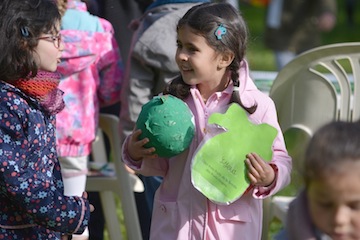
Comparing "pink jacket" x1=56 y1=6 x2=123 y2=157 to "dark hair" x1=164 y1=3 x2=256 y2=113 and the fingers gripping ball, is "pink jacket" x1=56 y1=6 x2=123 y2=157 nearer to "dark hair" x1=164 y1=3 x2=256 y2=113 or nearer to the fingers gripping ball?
"dark hair" x1=164 y1=3 x2=256 y2=113

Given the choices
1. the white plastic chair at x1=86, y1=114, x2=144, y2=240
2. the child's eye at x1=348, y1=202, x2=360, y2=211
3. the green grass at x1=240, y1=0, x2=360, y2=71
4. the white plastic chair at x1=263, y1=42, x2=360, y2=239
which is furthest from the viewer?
the green grass at x1=240, y1=0, x2=360, y2=71

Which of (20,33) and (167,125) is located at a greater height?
(20,33)

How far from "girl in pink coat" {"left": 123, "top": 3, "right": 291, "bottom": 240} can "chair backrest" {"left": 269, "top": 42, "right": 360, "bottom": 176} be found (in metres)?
0.70

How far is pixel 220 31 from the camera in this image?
325 centimetres

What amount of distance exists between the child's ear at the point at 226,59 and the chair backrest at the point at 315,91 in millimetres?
743

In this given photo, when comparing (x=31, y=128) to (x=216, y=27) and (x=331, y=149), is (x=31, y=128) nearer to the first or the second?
(x=216, y=27)

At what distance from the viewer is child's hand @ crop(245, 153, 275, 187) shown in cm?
308

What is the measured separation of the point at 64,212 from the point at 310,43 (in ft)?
33.8

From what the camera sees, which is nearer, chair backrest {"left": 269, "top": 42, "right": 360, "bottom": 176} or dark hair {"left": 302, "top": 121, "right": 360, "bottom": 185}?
dark hair {"left": 302, "top": 121, "right": 360, "bottom": 185}

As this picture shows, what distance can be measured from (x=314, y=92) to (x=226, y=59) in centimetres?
83

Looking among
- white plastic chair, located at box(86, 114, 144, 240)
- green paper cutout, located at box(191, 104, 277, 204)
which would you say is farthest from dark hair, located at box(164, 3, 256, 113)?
white plastic chair, located at box(86, 114, 144, 240)

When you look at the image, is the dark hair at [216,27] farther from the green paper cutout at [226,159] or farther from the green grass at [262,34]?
the green grass at [262,34]

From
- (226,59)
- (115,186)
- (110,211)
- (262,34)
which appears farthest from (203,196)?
(262,34)

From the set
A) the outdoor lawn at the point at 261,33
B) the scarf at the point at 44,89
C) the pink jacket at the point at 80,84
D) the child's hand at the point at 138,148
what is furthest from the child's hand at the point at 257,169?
the outdoor lawn at the point at 261,33
